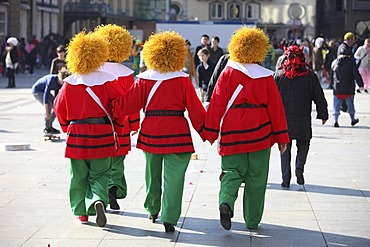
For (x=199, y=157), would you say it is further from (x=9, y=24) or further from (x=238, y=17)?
(x=238, y=17)

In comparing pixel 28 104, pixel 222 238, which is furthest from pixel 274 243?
pixel 28 104

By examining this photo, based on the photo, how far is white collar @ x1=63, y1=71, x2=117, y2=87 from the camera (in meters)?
8.50

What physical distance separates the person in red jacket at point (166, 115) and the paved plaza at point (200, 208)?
1.36 feet

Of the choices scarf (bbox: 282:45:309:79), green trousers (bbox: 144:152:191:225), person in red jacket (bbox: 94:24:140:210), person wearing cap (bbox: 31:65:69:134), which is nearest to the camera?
green trousers (bbox: 144:152:191:225)

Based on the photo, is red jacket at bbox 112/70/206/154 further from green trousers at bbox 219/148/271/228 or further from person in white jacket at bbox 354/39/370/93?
person in white jacket at bbox 354/39/370/93

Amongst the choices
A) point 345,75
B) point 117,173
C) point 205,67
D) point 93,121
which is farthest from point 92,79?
point 205,67

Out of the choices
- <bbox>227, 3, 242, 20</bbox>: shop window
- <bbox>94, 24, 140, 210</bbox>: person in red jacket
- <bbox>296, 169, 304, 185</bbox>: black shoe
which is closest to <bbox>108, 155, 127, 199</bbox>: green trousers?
<bbox>94, 24, 140, 210</bbox>: person in red jacket

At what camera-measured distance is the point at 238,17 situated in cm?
7056

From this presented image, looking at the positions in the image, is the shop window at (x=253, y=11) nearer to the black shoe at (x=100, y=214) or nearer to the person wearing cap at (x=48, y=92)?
the person wearing cap at (x=48, y=92)

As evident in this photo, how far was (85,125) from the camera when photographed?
8508 mm

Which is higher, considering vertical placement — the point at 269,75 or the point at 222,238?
the point at 269,75

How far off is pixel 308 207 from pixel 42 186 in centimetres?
313

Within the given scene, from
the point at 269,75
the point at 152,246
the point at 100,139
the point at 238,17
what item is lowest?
the point at 152,246

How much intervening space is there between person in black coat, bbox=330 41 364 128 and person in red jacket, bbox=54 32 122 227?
9.22m
